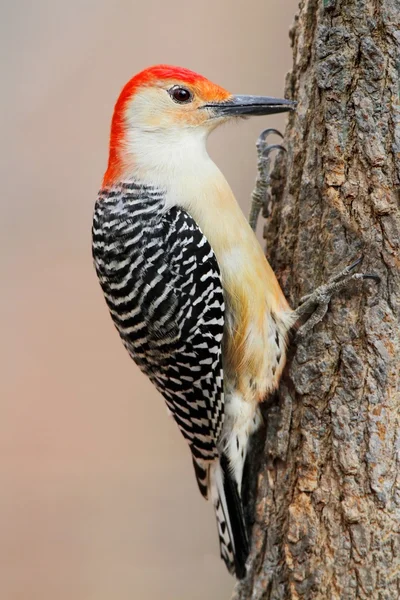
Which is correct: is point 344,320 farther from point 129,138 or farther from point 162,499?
point 162,499

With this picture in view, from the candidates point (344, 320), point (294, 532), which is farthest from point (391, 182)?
point (294, 532)

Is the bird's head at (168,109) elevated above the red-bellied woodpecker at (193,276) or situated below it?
above

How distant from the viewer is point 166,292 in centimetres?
225

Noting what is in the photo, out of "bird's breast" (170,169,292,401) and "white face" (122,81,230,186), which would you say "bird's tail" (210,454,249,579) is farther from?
"white face" (122,81,230,186)

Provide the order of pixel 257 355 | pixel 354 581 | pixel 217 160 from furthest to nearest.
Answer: pixel 217 160, pixel 257 355, pixel 354 581

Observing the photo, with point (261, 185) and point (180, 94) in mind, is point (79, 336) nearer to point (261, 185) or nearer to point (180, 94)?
point (261, 185)

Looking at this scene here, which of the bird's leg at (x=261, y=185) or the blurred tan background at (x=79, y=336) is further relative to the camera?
the blurred tan background at (x=79, y=336)

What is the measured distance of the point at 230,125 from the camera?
8.33 feet

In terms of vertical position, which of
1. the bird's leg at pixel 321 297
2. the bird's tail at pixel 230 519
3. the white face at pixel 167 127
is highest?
the white face at pixel 167 127

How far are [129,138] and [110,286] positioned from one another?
564 mm

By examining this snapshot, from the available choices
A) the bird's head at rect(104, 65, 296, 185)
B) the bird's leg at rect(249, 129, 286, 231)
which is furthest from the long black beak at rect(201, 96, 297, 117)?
the bird's leg at rect(249, 129, 286, 231)

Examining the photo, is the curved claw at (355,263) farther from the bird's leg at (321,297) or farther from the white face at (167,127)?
the white face at (167,127)

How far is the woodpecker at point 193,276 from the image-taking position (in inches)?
89.1

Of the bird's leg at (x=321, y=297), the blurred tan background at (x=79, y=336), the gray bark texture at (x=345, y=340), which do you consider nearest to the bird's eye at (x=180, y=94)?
the gray bark texture at (x=345, y=340)
